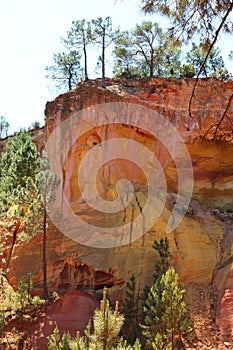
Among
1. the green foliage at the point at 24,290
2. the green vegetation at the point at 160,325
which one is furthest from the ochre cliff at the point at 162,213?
the green vegetation at the point at 160,325

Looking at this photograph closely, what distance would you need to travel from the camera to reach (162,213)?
18.2 meters

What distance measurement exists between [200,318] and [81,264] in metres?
6.03

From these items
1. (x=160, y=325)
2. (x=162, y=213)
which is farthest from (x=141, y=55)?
(x=160, y=325)

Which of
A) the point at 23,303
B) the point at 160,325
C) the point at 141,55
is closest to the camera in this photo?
the point at 160,325

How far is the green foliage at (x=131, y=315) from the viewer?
45.2ft

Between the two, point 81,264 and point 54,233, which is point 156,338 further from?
point 54,233

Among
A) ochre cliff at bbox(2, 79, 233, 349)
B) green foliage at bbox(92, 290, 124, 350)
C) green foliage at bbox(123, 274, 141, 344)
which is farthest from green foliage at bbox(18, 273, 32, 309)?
green foliage at bbox(92, 290, 124, 350)

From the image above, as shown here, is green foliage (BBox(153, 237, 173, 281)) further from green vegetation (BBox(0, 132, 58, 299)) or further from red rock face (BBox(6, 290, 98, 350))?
green vegetation (BBox(0, 132, 58, 299))

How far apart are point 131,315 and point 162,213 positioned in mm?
5259

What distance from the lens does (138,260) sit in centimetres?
1717

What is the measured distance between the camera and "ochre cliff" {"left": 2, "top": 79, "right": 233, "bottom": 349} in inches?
640

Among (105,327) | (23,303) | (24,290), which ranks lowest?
(23,303)

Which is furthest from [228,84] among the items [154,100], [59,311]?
[59,311]

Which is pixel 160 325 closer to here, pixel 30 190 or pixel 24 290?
pixel 24 290
